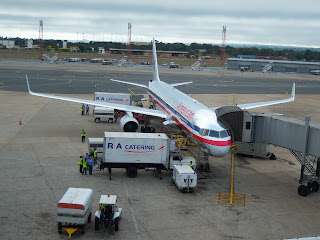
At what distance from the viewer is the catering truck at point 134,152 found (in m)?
31.0

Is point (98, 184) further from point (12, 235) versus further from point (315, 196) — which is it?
point (315, 196)

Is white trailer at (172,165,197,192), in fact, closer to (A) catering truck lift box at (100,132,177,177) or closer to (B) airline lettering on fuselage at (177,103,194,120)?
(A) catering truck lift box at (100,132,177,177)

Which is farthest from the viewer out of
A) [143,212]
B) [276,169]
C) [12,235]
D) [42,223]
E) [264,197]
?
[276,169]

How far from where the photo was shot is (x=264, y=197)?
28594 mm

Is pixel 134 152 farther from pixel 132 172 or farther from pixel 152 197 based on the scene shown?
pixel 152 197

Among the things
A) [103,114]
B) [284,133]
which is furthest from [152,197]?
[103,114]

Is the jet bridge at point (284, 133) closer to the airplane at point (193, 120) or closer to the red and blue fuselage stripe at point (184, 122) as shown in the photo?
the airplane at point (193, 120)

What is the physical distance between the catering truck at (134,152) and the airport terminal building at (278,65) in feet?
502

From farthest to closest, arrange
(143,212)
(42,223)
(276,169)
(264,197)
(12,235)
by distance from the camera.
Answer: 1. (276,169)
2. (264,197)
3. (143,212)
4. (42,223)
5. (12,235)

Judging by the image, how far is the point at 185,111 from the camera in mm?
37750

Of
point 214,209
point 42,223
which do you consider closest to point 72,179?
point 42,223

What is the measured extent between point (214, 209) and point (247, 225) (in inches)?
113

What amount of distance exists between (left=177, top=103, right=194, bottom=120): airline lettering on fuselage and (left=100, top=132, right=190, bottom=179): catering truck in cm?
507

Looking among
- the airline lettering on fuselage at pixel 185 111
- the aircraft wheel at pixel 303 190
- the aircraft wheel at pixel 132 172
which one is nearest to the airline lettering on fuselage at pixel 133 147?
the aircraft wheel at pixel 132 172
